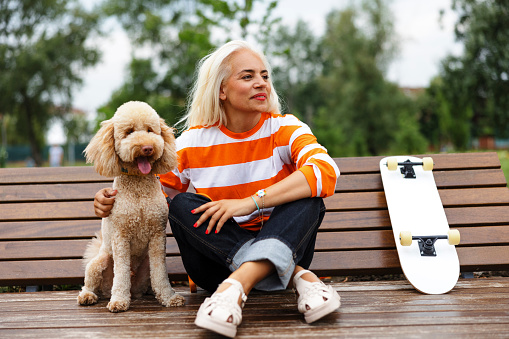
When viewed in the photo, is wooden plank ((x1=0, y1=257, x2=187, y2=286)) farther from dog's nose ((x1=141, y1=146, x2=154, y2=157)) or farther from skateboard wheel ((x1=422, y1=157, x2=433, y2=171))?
skateboard wheel ((x1=422, y1=157, x2=433, y2=171))

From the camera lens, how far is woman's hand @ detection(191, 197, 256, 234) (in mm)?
2154

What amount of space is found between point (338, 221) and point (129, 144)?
156 centimetres

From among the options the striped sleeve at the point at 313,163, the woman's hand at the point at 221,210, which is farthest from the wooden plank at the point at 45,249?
the striped sleeve at the point at 313,163

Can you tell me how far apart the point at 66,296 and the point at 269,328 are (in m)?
1.41

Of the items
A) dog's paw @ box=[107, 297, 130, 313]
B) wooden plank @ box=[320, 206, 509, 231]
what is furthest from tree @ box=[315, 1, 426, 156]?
dog's paw @ box=[107, 297, 130, 313]

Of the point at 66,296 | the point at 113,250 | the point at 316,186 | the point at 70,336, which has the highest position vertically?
the point at 316,186

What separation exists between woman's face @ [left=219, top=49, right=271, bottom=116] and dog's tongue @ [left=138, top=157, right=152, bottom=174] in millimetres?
666

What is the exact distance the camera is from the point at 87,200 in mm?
3186

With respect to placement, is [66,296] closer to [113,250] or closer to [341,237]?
[113,250]

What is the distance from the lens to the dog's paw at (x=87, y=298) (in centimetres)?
241

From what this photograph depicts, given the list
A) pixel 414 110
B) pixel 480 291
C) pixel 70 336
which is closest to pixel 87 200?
pixel 70 336

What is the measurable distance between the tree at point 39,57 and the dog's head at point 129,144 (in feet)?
74.2

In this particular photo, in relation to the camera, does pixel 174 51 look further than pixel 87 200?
Yes

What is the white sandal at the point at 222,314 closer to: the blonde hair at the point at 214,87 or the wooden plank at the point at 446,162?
the blonde hair at the point at 214,87
